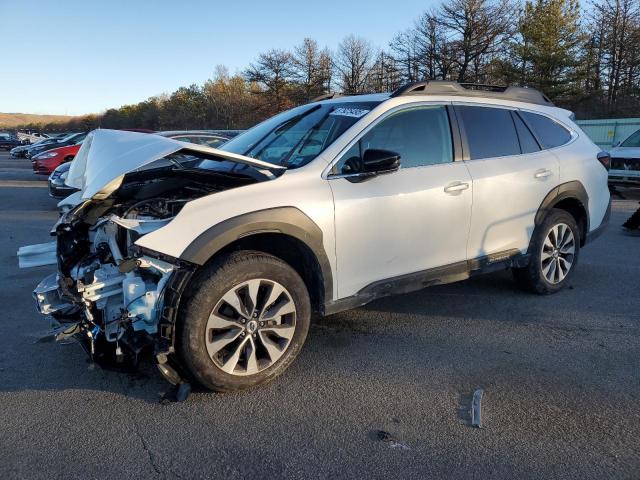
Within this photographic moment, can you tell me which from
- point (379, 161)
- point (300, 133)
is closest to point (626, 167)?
point (300, 133)

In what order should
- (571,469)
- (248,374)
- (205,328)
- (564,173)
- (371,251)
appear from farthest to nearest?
(564,173) → (371,251) → (248,374) → (205,328) → (571,469)

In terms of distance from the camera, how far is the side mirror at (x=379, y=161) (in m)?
3.47

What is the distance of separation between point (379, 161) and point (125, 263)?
5.73 feet

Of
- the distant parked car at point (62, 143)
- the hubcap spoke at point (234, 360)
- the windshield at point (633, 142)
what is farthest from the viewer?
the distant parked car at point (62, 143)

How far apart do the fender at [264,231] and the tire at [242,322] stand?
138 millimetres

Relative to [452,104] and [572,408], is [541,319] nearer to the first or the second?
[572,408]

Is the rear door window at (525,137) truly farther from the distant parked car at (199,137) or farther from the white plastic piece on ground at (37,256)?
the distant parked car at (199,137)

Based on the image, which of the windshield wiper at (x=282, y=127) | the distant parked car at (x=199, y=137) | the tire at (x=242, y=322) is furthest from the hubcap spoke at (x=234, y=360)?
the distant parked car at (x=199, y=137)

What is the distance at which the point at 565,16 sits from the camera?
36969 mm

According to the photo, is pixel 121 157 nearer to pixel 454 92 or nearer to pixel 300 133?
pixel 300 133

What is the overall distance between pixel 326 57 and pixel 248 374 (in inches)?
1994

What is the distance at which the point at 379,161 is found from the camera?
346 cm

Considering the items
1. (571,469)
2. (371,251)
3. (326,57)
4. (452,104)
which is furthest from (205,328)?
(326,57)

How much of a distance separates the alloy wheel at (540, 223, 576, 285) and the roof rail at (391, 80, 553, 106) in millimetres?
1292
